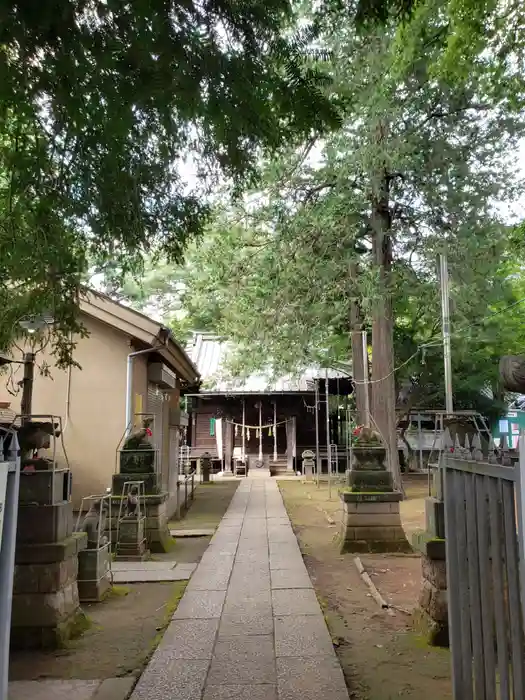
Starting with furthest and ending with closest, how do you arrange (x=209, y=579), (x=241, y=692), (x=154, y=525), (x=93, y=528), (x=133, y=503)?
(x=154, y=525), (x=133, y=503), (x=209, y=579), (x=93, y=528), (x=241, y=692)

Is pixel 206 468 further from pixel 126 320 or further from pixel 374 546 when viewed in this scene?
pixel 374 546

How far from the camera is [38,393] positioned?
1163 cm

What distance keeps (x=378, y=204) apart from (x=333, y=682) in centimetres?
1346

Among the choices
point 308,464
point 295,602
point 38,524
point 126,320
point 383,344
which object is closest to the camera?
point 38,524

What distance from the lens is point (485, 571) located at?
9.91 ft

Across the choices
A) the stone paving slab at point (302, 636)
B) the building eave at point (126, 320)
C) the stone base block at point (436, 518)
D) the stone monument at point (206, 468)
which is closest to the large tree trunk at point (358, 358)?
the building eave at point (126, 320)

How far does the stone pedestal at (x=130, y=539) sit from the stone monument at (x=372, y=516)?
10.3 ft

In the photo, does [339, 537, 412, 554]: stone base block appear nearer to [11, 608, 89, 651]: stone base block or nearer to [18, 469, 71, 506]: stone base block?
[11, 608, 89, 651]: stone base block

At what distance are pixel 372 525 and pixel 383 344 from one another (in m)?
7.10

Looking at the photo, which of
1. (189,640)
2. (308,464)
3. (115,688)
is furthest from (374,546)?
(308,464)

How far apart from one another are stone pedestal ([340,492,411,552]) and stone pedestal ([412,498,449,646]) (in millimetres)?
4044

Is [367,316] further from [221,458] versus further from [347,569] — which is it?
[221,458]

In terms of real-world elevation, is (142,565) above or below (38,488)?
below

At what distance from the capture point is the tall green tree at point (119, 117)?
3.53 metres
